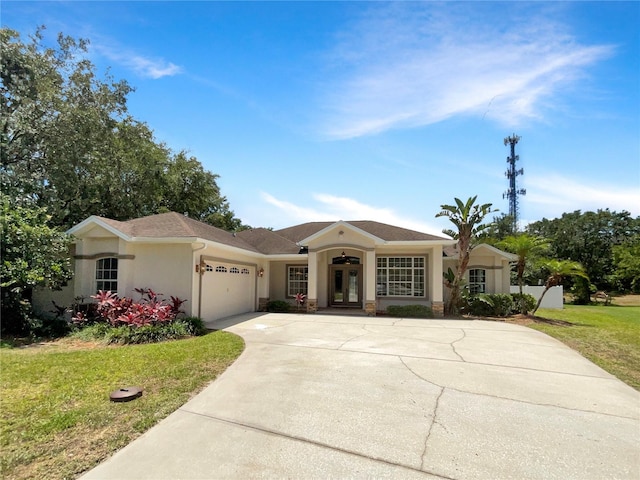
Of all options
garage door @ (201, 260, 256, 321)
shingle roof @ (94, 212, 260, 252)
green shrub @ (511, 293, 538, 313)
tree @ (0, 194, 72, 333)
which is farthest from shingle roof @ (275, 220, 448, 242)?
→ tree @ (0, 194, 72, 333)

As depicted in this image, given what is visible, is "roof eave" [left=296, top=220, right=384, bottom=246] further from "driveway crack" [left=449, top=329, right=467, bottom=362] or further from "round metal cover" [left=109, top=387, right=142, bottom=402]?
"round metal cover" [left=109, top=387, right=142, bottom=402]

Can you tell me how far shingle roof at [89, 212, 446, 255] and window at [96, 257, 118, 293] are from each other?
138 cm

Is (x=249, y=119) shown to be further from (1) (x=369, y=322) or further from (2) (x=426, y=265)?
(2) (x=426, y=265)

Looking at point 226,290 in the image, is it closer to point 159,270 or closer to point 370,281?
point 159,270

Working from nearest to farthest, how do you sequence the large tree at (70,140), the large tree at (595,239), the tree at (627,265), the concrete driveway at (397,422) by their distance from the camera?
the concrete driveway at (397,422), the large tree at (70,140), the tree at (627,265), the large tree at (595,239)

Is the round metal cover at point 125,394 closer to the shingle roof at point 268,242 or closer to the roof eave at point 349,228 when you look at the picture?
the roof eave at point 349,228

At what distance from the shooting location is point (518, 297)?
1683 cm

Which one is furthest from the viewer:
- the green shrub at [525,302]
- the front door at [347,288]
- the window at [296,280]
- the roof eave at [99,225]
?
the front door at [347,288]

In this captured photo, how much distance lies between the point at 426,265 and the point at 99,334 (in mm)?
13174

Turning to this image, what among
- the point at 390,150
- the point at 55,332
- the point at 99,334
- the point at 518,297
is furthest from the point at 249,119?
the point at 518,297

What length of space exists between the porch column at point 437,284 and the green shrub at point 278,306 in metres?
6.68

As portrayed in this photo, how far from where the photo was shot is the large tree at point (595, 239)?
35375mm

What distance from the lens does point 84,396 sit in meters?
5.34

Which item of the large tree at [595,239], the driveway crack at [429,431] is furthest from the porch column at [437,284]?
the large tree at [595,239]
